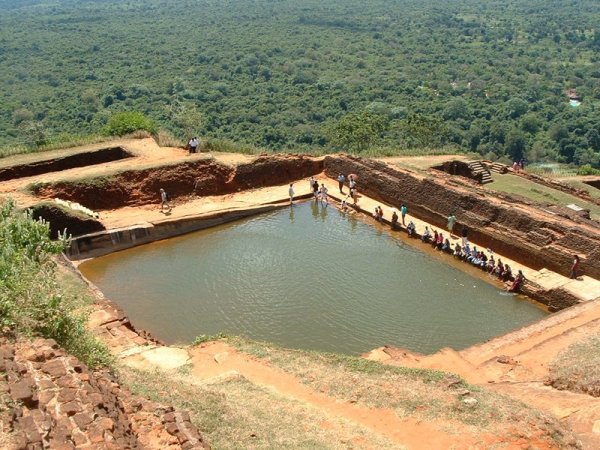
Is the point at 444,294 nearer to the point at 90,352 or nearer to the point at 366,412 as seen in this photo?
the point at 366,412

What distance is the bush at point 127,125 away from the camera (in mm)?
25523

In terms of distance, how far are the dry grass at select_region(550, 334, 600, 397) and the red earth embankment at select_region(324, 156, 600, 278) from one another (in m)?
4.67

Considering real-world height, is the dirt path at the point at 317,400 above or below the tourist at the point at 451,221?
above

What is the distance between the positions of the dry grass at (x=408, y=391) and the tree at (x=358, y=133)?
19983 mm

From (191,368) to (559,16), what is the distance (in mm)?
137530

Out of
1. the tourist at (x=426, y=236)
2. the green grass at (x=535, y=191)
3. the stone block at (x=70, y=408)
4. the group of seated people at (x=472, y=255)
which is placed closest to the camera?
the stone block at (x=70, y=408)

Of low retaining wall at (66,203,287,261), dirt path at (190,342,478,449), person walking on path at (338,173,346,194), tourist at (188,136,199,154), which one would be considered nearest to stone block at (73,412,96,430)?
dirt path at (190,342,478,449)

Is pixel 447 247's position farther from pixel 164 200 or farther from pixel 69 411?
pixel 69 411

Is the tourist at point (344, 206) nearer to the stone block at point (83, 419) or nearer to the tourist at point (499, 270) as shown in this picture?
the tourist at point (499, 270)

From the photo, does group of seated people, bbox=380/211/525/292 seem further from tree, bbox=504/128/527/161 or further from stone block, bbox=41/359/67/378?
tree, bbox=504/128/527/161

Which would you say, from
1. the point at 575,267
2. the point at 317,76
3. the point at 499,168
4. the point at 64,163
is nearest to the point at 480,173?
the point at 499,168

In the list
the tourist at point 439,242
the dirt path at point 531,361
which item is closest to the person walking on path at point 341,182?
the tourist at point 439,242

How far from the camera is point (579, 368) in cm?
1053

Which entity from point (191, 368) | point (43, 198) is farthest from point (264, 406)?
point (43, 198)
